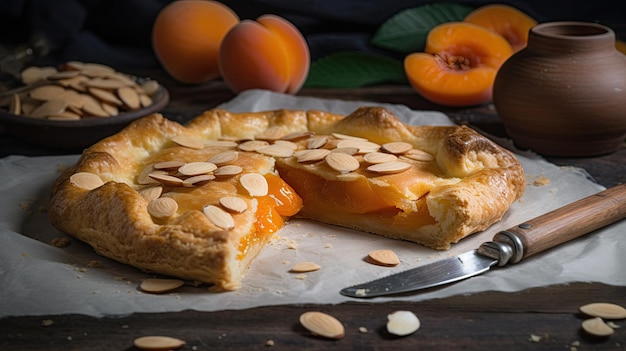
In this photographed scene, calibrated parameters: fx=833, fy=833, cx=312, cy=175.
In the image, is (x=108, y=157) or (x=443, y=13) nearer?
(x=108, y=157)

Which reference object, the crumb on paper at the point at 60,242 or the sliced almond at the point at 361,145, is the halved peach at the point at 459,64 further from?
the crumb on paper at the point at 60,242

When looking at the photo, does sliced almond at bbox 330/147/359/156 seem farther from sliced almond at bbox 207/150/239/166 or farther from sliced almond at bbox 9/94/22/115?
sliced almond at bbox 9/94/22/115

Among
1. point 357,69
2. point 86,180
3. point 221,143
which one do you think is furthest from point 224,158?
point 357,69

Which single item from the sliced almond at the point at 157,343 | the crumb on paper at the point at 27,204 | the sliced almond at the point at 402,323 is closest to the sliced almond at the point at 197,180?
the crumb on paper at the point at 27,204

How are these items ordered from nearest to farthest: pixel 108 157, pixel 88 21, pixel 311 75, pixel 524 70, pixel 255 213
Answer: pixel 255 213 → pixel 108 157 → pixel 524 70 → pixel 311 75 → pixel 88 21

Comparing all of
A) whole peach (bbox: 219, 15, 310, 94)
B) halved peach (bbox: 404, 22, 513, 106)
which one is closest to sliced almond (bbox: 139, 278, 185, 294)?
whole peach (bbox: 219, 15, 310, 94)

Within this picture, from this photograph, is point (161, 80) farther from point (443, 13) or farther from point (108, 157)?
point (108, 157)

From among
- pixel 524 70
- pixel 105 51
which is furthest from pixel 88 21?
pixel 524 70

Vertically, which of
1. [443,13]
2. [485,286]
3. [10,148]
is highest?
[443,13]
